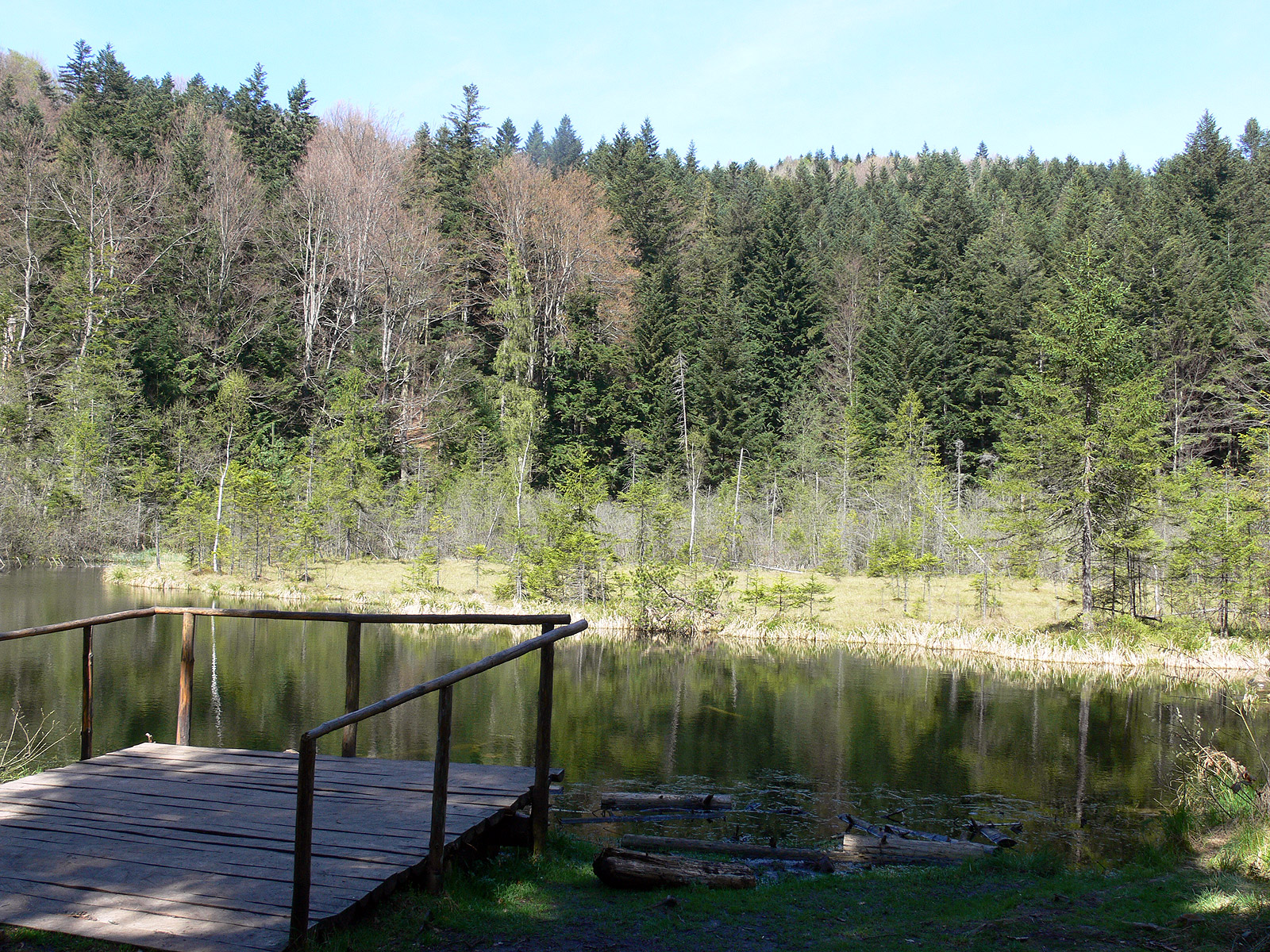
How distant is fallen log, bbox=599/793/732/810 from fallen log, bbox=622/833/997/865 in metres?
1.30

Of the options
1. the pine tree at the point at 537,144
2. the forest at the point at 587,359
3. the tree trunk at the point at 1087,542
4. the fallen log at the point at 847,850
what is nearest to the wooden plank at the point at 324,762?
the fallen log at the point at 847,850

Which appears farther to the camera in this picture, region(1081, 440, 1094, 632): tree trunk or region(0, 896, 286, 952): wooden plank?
region(1081, 440, 1094, 632): tree trunk

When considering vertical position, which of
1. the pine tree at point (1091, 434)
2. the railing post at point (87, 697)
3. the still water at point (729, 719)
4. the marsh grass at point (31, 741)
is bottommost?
the still water at point (729, 719)

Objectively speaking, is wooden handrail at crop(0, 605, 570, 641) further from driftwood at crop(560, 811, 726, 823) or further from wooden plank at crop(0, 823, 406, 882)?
driftwood at crop(560, 811, 726, 823)

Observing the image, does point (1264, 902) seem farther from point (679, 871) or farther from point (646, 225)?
point (646, 225)

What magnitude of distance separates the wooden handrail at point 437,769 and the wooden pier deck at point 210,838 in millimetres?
102

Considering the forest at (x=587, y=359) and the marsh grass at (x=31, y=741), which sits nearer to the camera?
the marsh grass at (x=31, y=741)

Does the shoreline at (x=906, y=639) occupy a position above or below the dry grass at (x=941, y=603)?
below

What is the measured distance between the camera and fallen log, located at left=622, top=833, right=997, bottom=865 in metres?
7.59

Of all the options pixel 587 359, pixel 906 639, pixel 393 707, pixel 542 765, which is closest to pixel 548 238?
pixel 587 359

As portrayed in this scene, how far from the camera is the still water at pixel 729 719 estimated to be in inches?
417

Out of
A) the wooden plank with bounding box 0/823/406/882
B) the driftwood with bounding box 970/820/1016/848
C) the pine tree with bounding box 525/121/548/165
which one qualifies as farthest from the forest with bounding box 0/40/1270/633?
the pine tree with bounding box 525/121/548/165

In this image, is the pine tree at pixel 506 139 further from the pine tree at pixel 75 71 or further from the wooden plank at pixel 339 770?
the wooden plank at pixel 339 770

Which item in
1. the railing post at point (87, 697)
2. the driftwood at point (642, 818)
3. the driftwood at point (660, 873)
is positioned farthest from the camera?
the driftwood at point (642, 818)
